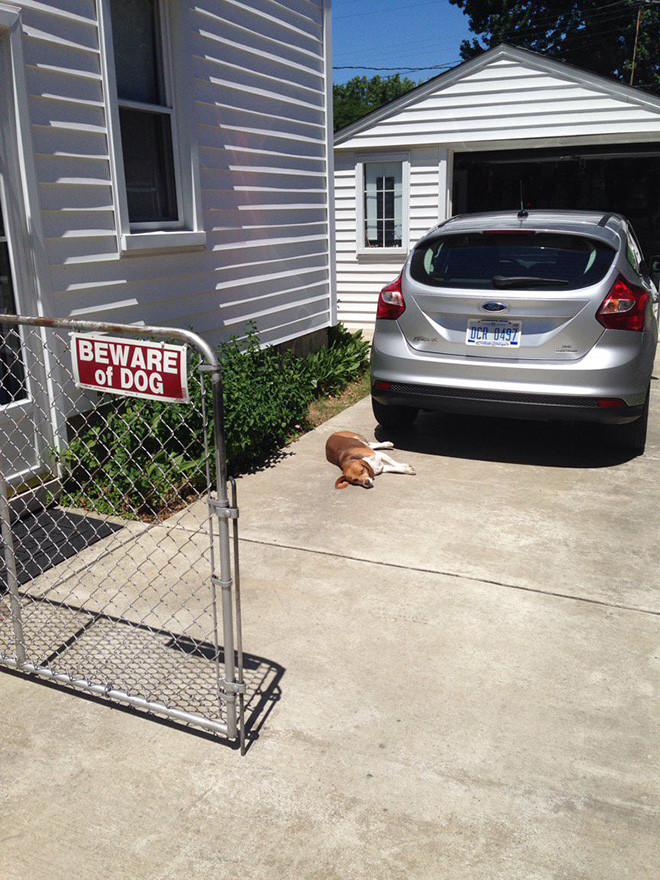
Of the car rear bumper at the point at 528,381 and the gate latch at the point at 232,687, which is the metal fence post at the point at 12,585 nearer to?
the gate latch at the point at 232,687

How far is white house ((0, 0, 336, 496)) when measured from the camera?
449cm

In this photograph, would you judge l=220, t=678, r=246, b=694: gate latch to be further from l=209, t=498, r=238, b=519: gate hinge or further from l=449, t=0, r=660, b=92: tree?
l=449, t=0, r=660, b=92: tree

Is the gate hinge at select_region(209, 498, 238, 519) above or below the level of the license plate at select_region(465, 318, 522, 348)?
below

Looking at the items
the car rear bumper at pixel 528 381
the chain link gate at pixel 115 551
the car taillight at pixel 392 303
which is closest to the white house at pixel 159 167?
the chain link gate at pixel 115 551

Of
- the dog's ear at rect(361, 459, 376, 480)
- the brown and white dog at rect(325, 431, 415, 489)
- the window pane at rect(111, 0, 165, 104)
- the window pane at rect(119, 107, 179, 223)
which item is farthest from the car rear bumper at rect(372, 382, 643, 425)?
the window pane at rect(111, 0, 165, 104)

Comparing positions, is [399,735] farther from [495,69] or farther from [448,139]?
[495,69]

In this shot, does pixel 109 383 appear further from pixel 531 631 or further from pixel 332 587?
pixel 531 631

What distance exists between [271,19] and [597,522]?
5.59 m

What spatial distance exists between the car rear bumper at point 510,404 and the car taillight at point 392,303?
20.6 inches

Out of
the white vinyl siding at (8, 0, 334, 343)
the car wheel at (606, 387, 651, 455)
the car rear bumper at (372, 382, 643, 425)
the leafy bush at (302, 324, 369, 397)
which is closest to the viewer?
the white vinyl siding at (8, 0, 334, 343)

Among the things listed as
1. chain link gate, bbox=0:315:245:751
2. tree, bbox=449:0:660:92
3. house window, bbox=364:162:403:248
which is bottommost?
chain link gate, bbox=0:315:245:751

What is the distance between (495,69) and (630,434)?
7.27 meters

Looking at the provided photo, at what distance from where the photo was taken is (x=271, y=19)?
7262 mm

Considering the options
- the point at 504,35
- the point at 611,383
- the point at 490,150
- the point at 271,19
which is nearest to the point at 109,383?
the point at 611,383
